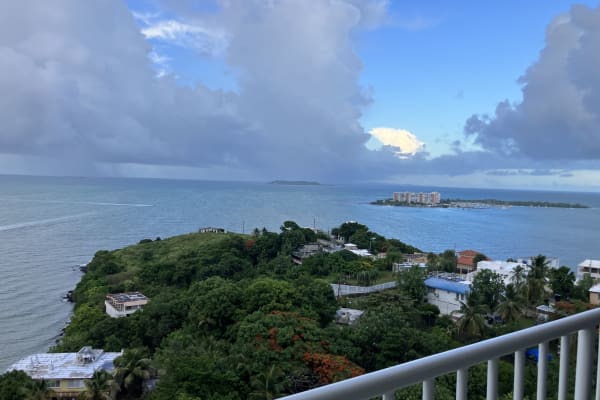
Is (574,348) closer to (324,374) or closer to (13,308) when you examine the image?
(324,374)

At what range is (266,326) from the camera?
9.85m

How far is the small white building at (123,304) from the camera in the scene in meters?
15.7

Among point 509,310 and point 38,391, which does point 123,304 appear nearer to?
point 38,391

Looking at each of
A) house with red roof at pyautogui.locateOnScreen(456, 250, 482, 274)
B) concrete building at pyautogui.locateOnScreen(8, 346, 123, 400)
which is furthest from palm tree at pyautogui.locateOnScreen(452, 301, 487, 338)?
house with red roof at pyautogui.locateOnScreen(456, 250, 482, 274)

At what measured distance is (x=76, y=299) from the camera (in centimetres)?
1967

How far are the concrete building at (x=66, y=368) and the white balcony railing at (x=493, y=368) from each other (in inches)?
409

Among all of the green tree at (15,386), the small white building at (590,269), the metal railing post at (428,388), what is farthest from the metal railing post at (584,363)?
the small white building at (590,269)

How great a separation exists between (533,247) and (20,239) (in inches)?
1588

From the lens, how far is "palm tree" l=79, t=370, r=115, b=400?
8589 mm

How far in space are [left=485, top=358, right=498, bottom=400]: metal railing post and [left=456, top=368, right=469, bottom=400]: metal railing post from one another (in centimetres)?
8

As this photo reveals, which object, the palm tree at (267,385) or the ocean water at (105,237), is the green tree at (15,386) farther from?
the ocean water at (105,237)

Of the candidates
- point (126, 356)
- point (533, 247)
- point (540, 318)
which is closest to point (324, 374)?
point (126, 356)

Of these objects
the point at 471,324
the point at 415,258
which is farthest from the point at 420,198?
the point at 471,324

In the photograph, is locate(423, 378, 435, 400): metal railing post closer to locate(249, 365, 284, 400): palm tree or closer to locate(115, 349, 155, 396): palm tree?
locate(249, 365, 284, 400): palm tree
